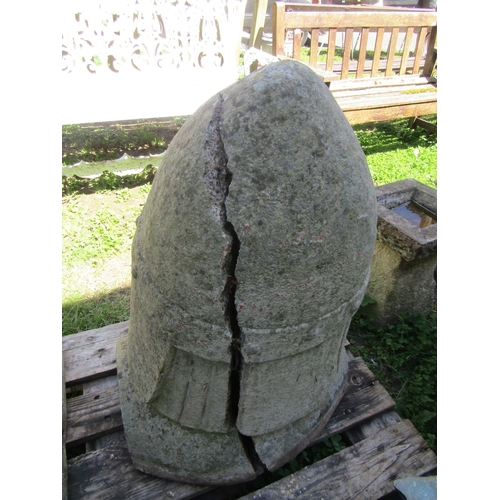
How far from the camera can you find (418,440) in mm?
1966

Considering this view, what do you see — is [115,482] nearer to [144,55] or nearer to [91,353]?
[91,353]

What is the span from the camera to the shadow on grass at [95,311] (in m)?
2.92

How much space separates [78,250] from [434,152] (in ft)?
16.5

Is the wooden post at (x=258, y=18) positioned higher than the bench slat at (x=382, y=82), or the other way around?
the wooden post at (x=258, y=18)

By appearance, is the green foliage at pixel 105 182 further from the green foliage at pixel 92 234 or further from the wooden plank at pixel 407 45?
the wooden plank at pixel 407 45

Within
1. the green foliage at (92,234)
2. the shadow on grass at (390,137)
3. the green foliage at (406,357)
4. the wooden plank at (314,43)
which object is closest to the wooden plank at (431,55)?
the shadow on grass at (390,137)

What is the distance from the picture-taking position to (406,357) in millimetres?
2842

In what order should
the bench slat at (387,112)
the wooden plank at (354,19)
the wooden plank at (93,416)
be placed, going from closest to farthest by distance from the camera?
the wooden plank at (93,416), the wooden plank at (354,19), the bench slat at (387,112)

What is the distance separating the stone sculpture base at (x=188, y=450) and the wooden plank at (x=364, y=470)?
12 centimetres

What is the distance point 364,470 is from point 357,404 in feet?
1.13

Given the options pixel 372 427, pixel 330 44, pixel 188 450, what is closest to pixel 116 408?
pixel 188 450

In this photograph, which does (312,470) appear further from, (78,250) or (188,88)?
(188,88)

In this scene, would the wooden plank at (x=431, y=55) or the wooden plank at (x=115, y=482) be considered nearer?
the wooden plank at (x=115, y=482)

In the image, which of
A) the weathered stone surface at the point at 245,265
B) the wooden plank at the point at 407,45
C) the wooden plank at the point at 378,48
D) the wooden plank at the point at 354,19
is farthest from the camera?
the wooden plank at the point at 407,45
